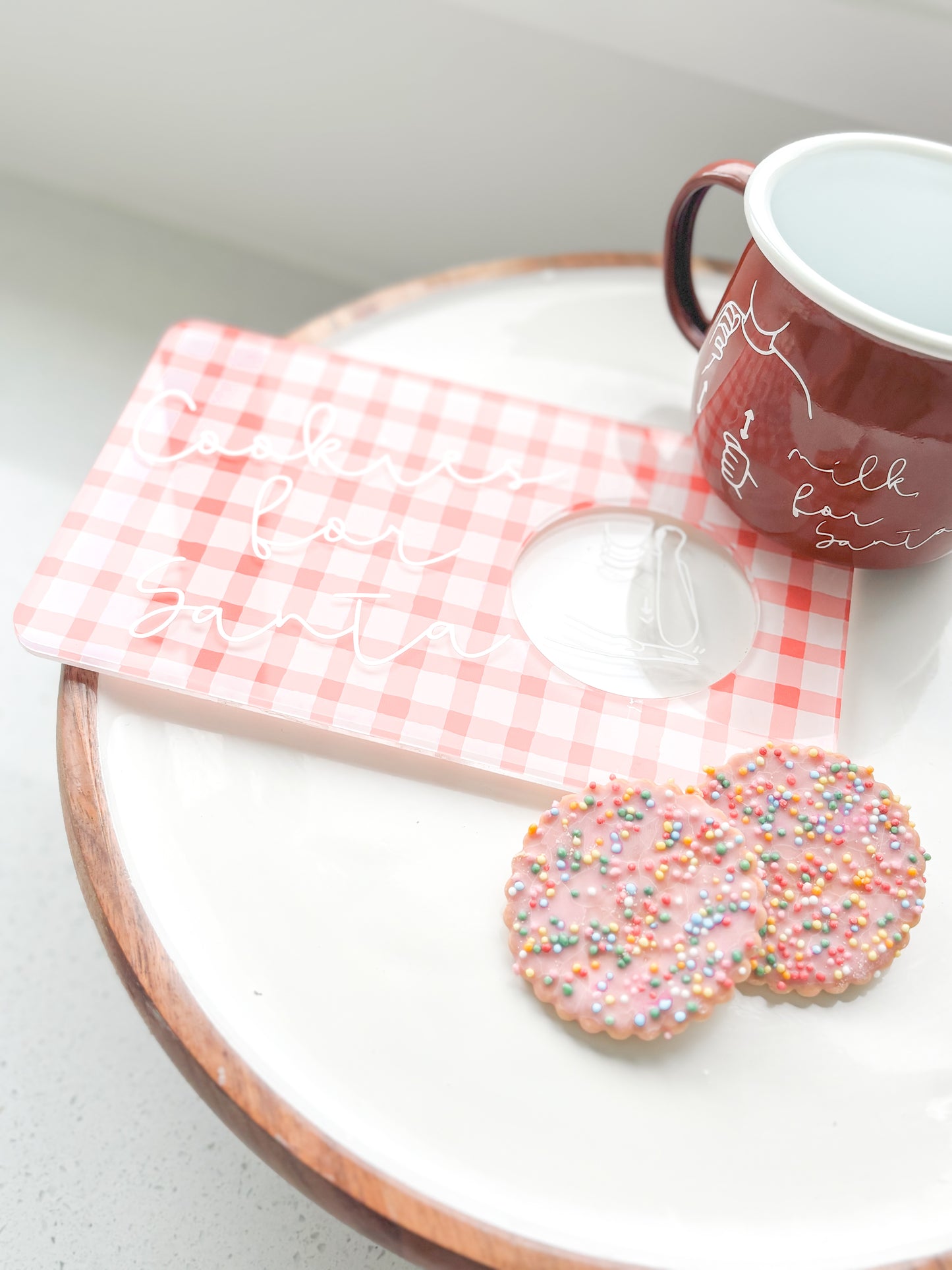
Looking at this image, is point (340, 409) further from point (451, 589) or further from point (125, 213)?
point (125, 213)

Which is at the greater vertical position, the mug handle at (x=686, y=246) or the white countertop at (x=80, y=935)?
the mug handle at (x=686, y=246)

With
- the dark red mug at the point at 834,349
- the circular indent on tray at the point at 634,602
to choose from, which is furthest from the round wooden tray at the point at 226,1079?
the dark red mug at the point at 834,349

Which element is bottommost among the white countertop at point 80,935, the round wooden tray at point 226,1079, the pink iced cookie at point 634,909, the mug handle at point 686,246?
the white countertop at point 80,935

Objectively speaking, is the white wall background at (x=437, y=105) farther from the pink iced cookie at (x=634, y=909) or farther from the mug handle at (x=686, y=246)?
the pink iced cookie at (x=634, y=909)

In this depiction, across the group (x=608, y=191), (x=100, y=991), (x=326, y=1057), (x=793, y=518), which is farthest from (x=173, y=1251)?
(x=608, y=191)

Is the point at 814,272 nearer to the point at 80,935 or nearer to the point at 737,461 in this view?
the point at 737,461

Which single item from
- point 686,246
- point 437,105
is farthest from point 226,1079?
point 437,105

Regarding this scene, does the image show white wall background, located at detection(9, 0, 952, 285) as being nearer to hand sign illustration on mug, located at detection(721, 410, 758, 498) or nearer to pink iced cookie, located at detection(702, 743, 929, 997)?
hand sign illustration on mug, located at detection(721, 410, 758, 498)
